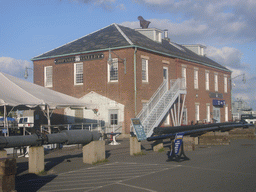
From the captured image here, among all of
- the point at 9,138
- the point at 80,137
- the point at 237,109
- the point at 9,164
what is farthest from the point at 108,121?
the point at 237,109

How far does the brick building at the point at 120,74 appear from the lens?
28859 mm

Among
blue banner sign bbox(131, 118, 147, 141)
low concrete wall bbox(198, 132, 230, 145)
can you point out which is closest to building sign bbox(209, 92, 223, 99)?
low concrete wall bbox(198, 132, 230, 145)

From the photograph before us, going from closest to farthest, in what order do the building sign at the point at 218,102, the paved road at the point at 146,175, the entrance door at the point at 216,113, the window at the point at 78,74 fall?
the paved road at the point at 146,175 → the window at the point at 78,74 → the building sign at the point at 218,102 → the entrance door at the point at 216,113

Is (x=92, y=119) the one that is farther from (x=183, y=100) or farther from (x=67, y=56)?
(x=183, y=100)

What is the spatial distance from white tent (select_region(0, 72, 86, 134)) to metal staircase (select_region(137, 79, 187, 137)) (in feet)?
23.3

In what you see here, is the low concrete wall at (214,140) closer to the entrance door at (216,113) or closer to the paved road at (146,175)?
the paved road at (146,175)

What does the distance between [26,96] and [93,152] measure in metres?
6.73

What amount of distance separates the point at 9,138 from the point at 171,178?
489cm

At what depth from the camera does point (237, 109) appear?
232ft

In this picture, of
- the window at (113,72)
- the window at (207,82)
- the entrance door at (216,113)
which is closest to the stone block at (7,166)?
the window at (113,72)

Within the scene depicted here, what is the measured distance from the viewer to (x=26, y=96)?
18.2 m

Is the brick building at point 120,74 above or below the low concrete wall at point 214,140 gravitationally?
above

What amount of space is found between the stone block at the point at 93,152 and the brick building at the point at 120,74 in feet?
42.9

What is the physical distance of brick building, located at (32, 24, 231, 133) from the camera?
28859mm
